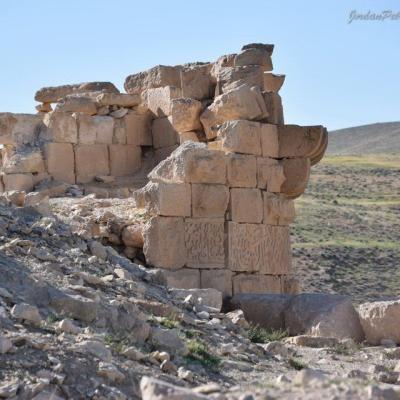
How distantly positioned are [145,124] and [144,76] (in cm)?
96

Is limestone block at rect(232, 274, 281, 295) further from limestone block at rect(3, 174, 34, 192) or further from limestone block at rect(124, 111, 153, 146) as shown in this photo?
limestone block at rect(3, 174, 34, 192)

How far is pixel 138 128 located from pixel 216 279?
12.2 feet

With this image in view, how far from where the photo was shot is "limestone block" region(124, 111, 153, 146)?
52.4 feet

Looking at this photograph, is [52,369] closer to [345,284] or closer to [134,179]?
[134,179]

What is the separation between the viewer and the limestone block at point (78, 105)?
15680mm

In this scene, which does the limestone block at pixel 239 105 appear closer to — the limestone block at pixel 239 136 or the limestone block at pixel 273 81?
the limestone block at pixel 239 136

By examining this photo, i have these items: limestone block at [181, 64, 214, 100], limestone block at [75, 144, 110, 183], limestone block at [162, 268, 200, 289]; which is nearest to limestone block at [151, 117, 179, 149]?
limestone block at [181, 64, 214, 100]

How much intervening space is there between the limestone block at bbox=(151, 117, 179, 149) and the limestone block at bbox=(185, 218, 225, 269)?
94.1 inches

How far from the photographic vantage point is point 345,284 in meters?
28.3

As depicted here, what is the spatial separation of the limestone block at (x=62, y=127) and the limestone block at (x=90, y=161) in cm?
23

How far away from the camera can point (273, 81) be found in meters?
15.8

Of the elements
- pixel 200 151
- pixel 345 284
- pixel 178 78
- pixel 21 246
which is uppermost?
pixel 178 78

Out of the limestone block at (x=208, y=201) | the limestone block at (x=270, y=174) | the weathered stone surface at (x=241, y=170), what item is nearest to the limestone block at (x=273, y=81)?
the limestone block at (x=270, y=174)

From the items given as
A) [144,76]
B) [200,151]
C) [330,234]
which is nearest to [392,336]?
[200,151]
